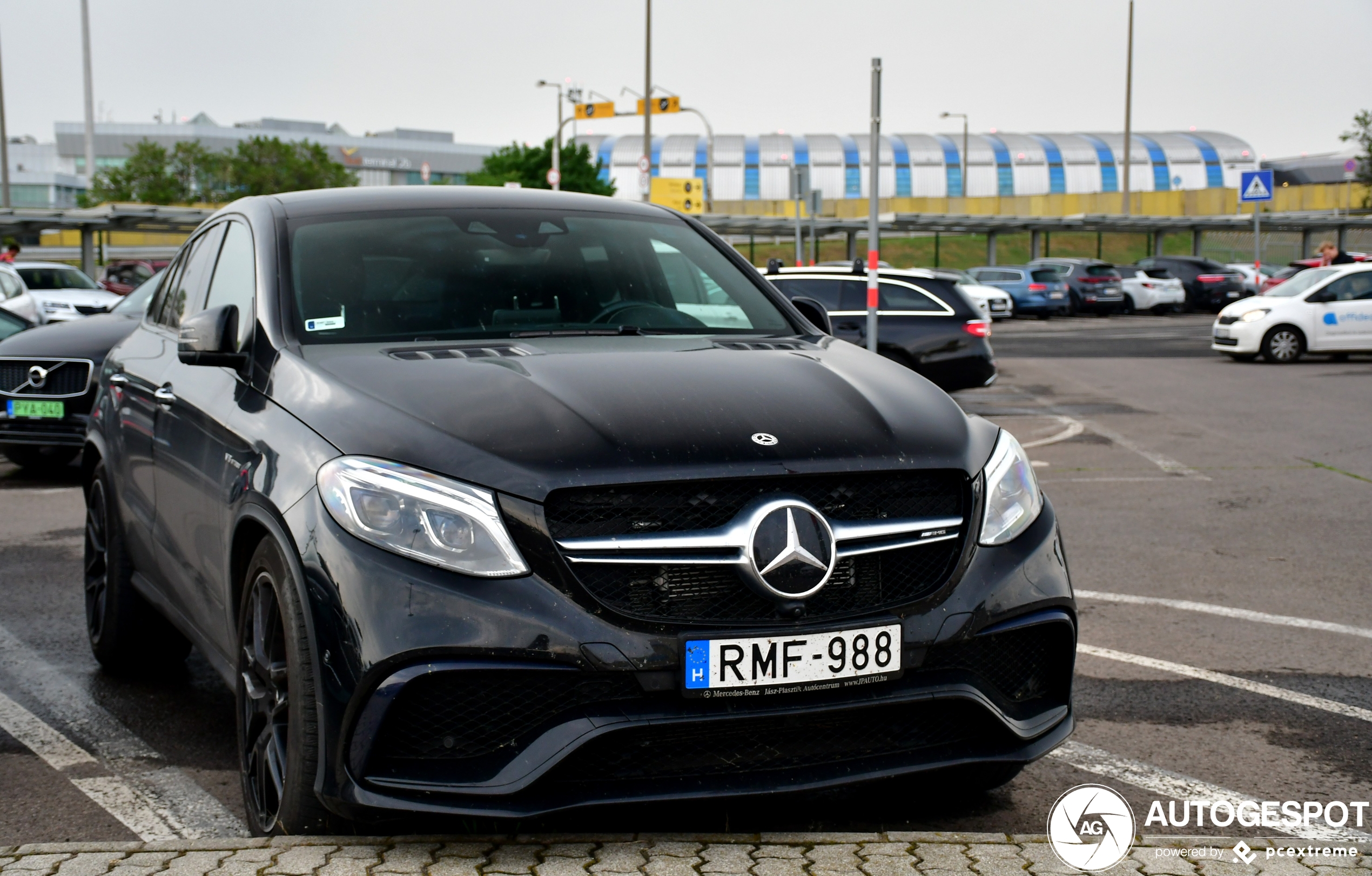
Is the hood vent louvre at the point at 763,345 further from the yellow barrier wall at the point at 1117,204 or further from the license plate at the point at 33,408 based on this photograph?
the yellow barrier wall at the point at 1117,204

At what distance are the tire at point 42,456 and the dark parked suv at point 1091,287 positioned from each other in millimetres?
34971

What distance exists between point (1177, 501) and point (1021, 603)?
6.76m

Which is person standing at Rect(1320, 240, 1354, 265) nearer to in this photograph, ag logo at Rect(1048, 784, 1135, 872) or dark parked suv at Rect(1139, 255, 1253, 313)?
dark parked suv at Rect(1139, 255, 1253, 313)

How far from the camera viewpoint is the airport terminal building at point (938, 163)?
8875 centimetres

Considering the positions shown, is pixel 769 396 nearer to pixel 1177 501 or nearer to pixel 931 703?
pixel 931 703

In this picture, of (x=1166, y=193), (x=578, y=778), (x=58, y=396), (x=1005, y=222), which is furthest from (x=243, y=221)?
(x=1166, y=193)

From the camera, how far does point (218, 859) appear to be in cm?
298

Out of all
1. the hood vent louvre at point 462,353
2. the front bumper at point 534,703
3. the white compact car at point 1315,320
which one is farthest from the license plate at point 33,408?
the white compact car at point 1315,320

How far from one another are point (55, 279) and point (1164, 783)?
83.8ft

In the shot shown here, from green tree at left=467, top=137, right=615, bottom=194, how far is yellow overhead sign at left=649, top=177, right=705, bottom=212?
42.6 ft

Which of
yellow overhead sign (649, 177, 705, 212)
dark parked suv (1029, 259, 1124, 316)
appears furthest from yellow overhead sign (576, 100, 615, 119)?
dark parked suv (1029, 259, 1124, 316)

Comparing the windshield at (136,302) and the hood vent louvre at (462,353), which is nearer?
the hood vent louvre at (462,353)

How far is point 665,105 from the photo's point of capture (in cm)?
4216

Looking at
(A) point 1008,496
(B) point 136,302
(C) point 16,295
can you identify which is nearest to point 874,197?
(B) point 136,302
